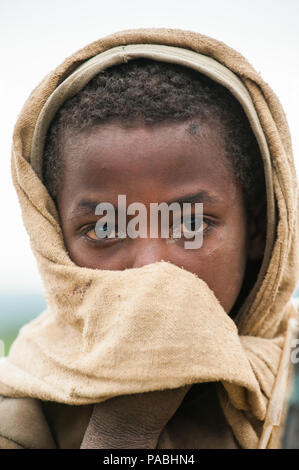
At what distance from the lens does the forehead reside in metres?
1.22

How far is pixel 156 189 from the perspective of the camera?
1.22 m

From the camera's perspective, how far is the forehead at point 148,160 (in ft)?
4.01

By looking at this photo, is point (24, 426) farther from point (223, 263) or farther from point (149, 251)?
point (223, 263)

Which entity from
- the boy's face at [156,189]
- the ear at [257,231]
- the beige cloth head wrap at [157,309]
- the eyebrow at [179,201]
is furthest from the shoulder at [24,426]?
the ear at [257,231]

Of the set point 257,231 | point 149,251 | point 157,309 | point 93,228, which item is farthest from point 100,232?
point 257,231

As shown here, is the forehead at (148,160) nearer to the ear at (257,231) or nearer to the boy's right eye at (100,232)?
the boy's right eye at (100,232)

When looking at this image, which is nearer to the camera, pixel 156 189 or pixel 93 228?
pixel 156 189

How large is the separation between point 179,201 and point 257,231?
1.29ft

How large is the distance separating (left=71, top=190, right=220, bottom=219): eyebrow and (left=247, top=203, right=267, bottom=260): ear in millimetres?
255

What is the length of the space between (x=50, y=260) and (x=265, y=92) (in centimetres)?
82

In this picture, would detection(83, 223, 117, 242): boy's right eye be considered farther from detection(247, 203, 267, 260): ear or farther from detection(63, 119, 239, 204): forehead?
detection(247, 203, 267, 260): ear

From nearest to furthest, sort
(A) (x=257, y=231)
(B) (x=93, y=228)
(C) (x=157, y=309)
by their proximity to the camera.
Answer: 1. (C) (x=157, y=309)
2. (B) (x=93, y=228)
3. (A) (x=257, y=231)

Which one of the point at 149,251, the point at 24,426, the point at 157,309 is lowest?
the point at 24,426
